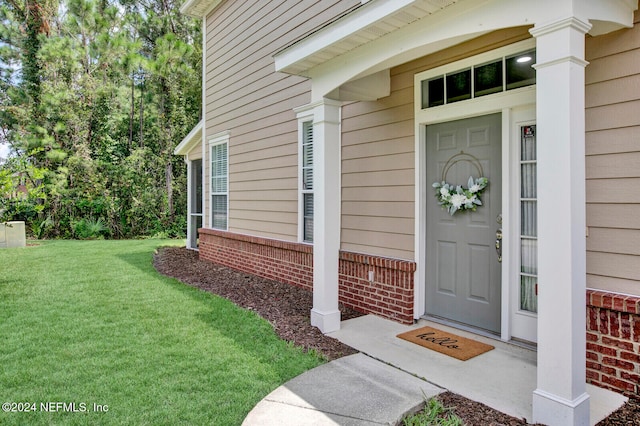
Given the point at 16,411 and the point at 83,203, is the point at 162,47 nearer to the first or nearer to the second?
the point at 83,203

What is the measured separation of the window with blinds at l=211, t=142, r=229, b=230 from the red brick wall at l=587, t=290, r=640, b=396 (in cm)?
665

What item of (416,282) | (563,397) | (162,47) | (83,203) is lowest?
(563,397)

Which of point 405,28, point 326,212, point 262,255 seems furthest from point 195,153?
point 405,28

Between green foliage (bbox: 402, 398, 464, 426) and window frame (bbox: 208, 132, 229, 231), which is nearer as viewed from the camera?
green foliage (bbox: 402, 398, 464, 426)

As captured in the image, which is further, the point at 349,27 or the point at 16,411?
the point at 349,27

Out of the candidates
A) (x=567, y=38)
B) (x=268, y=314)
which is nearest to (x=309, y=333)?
(x=268, y=314)

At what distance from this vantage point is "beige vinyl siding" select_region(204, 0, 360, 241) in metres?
6.20

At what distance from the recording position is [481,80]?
150 inches

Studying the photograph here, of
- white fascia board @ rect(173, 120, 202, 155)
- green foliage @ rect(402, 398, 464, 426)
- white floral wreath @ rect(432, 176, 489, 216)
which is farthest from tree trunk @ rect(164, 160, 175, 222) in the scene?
green foliage @ rect(402, 398, 464, 426)

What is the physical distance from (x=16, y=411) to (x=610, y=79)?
4.44m

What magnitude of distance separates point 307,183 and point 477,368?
351cm

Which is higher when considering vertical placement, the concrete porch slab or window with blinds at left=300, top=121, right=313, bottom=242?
window with blinds at left=300, top=121, right=313, bottom=242

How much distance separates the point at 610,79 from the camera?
9.50 ft

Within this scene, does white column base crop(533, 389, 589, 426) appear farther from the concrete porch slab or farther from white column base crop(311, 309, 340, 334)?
white column base crop(311, 309, 340, 334)
